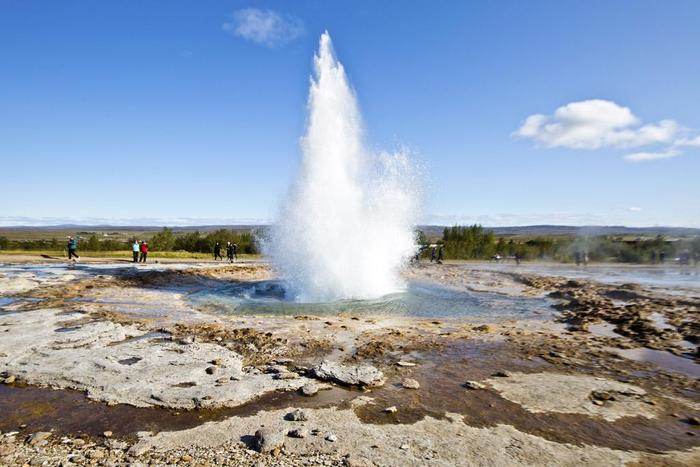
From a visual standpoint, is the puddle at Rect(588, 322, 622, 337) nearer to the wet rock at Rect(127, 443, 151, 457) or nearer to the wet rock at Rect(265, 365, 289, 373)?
the wet rock at Rect(265, 365, 289, 373)

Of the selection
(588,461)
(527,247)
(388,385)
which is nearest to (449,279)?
(388,385)

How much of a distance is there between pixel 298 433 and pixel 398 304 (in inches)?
377

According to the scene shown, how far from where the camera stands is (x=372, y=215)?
639 inches

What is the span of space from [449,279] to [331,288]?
32.1 ft

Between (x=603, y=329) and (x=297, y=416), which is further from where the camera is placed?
(x=603, y=329)

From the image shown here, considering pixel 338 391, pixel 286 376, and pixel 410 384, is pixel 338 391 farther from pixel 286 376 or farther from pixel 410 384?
pixel 410 384

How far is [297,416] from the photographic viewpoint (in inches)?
189

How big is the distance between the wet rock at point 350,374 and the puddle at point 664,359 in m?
4.99

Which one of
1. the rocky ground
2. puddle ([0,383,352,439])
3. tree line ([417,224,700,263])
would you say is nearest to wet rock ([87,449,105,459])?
the rocky ground

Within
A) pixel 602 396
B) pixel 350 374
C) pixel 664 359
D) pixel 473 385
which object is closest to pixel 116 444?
pixel 350 374

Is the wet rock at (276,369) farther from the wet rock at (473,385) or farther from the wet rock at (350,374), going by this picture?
the wet rock at (473,385)

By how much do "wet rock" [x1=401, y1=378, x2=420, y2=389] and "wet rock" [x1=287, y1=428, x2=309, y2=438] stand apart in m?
1.95

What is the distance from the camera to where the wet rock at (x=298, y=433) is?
4.42m

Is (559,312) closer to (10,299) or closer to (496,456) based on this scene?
(496,456)
